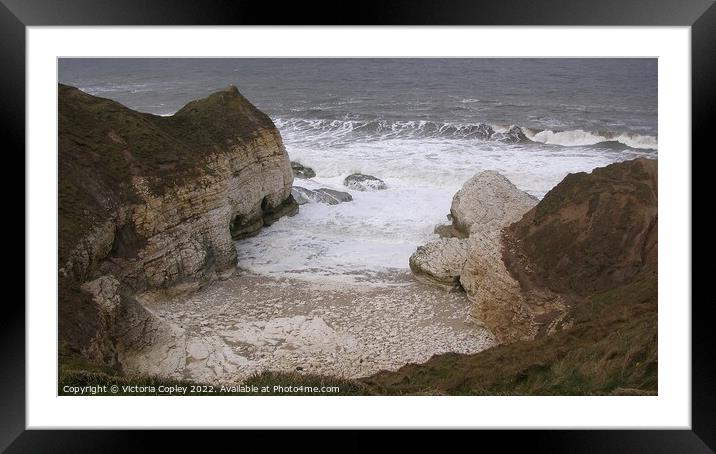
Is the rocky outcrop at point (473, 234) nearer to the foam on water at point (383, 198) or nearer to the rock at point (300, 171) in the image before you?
the foam on water at point (383, 198)

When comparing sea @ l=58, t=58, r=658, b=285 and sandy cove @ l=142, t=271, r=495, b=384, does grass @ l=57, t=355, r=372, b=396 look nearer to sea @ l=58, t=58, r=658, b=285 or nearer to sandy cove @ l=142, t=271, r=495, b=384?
sandy cove @ l=142, t=271, r=495, b=384

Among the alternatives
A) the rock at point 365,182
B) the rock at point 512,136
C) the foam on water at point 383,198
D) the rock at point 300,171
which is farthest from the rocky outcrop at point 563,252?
the rock at point 300,171

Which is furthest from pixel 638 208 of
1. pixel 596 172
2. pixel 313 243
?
pixel 313 243

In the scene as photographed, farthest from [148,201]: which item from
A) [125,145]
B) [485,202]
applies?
[485,202]

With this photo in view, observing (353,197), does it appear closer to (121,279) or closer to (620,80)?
(121,279)

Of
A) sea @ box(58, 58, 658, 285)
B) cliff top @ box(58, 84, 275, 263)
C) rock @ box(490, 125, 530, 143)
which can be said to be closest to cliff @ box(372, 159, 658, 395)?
sea @ box(58, 58, 658, 285)

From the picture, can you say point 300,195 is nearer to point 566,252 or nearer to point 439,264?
point 439,264
